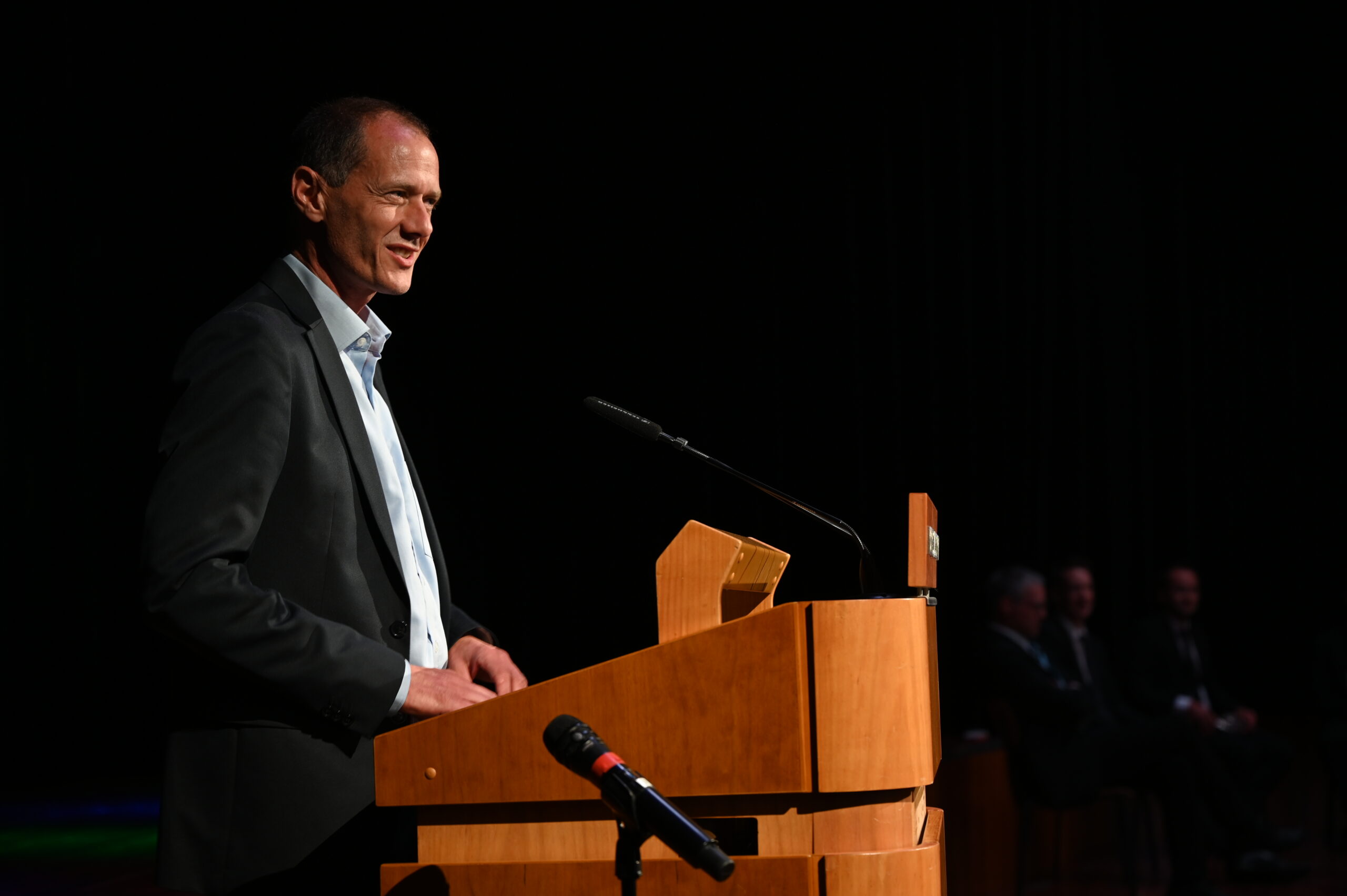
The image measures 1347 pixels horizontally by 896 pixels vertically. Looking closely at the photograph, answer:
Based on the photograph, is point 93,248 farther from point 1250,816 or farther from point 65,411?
point 1250,816

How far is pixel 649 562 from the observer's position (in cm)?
584

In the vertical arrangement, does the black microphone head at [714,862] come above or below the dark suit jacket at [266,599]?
below

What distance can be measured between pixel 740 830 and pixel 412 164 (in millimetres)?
887

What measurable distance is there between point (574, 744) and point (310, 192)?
82cm

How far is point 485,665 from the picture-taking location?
1527mm

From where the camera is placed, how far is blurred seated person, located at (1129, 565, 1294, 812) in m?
5.57

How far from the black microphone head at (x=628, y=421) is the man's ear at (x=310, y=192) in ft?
1.35

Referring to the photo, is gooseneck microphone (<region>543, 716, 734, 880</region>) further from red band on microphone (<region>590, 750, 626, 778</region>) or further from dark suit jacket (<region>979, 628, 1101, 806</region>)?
dark suit jacket (<region>979, 628, 1101, 806</region>)

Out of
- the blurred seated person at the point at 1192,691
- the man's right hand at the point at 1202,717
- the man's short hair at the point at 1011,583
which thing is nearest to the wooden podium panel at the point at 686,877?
the man's short hair at the point at 1011,583

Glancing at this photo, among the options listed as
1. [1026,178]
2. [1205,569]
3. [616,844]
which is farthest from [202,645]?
[1205,569]

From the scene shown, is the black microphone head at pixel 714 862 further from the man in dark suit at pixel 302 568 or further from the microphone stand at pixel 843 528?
the microphone stand at pixel 843 528

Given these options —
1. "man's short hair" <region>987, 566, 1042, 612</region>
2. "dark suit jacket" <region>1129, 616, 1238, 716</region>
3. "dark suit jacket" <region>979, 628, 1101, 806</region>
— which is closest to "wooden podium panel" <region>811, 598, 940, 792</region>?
"dark suit jacket" <region>979, 628, 1101, 806</region>

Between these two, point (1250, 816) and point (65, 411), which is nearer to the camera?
point (1250, 816)

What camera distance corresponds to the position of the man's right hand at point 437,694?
129cm
